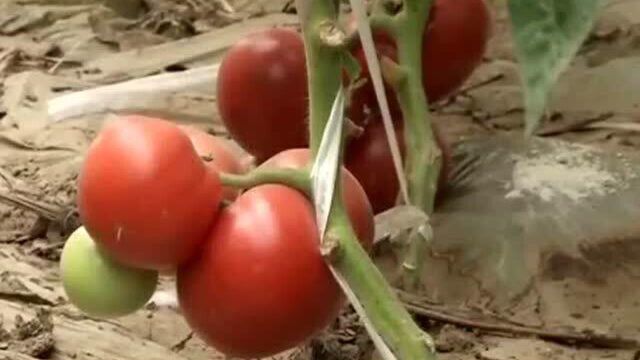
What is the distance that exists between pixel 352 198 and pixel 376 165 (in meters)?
0.25

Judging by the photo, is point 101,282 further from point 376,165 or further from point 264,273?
point 376,165

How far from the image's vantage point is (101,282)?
2.72ft

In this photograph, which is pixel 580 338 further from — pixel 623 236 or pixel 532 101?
pixel 532 101

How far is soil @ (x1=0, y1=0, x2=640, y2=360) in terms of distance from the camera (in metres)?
1.11

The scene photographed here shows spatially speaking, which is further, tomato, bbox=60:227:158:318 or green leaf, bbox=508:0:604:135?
tomato, bbox=60:227:158:318

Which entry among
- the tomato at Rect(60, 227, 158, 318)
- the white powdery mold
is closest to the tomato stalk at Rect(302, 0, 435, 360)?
the tomato at Rect(60, 227, 158, 318)

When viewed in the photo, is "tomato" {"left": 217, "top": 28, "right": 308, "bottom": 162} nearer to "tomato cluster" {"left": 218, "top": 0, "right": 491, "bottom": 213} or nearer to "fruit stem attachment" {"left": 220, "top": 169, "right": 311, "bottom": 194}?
"tomato cluster" {"left": 218, "top": 0, "right": 491, "bottom": 213}


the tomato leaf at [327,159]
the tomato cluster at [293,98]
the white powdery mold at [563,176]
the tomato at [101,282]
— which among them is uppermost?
the tomato leaf at [327,159]

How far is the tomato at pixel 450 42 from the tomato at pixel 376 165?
38 millimetres

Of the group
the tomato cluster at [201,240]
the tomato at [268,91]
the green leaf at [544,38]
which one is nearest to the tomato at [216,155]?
the tomato cluster at [201,240]

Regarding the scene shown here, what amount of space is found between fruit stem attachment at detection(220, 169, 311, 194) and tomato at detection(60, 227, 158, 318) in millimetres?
74

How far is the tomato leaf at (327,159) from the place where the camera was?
31.5 inches

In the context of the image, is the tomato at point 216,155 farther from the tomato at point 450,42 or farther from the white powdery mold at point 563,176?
the white powdery mold at point 563,176

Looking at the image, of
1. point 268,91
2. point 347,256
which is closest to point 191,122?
point 268,91
